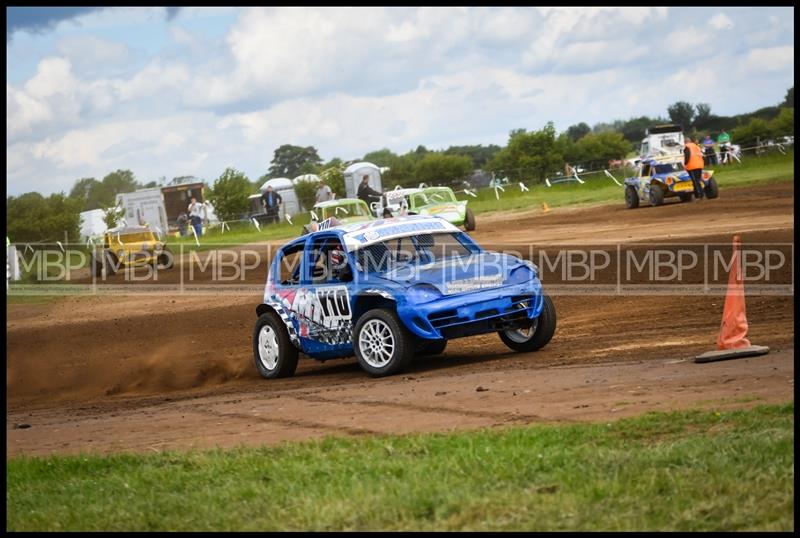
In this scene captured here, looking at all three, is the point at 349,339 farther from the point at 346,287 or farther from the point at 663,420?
the point at 663,420

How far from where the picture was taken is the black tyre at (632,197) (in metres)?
35.9

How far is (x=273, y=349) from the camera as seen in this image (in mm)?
13680

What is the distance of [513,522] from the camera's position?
576 cm


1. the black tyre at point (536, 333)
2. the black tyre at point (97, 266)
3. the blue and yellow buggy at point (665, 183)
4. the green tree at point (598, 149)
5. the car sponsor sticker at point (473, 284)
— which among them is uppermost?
the green tree at point (598, 149)

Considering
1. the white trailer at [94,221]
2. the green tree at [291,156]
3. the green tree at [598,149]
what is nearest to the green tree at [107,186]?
the green tree at [291,156]

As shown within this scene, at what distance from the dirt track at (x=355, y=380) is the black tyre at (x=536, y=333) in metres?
0.14

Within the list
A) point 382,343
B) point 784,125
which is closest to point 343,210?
point 382,343

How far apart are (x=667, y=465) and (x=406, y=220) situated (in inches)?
278

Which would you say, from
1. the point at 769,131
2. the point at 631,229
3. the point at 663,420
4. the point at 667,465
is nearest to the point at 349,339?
the point at 663,420

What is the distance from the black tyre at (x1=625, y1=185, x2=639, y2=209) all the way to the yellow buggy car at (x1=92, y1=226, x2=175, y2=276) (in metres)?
13.8

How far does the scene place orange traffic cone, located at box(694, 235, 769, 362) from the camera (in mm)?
10445

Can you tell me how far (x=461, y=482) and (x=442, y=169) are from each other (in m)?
62.0

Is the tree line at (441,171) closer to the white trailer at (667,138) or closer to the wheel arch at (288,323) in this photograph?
the white trailer at (667,138)

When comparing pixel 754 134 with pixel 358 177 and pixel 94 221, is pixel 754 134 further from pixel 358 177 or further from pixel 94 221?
pixel 94 221
